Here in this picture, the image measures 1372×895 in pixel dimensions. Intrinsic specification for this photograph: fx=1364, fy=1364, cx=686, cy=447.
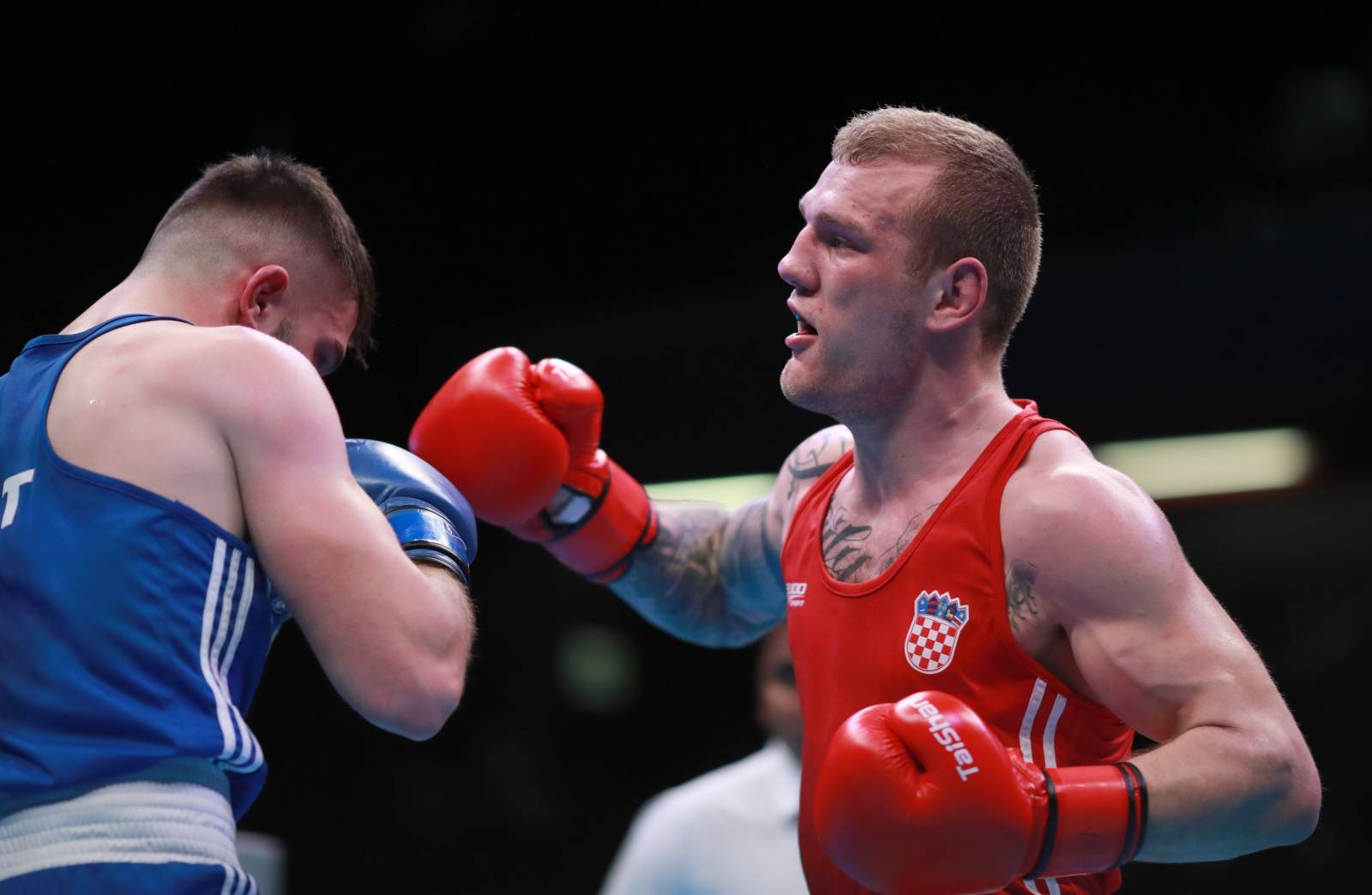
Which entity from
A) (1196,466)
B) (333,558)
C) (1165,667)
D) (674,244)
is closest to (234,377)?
(333,558)

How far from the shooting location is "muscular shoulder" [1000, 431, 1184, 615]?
6.28 feet

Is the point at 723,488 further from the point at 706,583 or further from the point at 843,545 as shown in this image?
the point at 843,545

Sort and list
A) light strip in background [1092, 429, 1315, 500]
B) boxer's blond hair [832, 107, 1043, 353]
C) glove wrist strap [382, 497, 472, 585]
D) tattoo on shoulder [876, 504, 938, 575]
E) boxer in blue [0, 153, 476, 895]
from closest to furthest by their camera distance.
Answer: boxer in blue [0, 153, 476, 895] < glove wrist strap [382, 497, 472, 585] < tattoo on shoulder [876, 504, 938, 575] < boxer's blond hair [832, 107, 1043, 353] < light strip in background [1092, 429, 1315, 500]

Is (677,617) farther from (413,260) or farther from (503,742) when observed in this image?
(503,742)

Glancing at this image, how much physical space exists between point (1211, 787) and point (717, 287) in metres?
5.27

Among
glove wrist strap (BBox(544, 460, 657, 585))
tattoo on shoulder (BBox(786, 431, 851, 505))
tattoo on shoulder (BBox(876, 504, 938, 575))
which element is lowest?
glove wrist strap (BBox(544, 460, 657, 585))

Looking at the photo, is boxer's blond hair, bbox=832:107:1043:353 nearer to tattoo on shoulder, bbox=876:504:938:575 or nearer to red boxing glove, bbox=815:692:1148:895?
tattoo on shoulder, bbox=876:504:938:575

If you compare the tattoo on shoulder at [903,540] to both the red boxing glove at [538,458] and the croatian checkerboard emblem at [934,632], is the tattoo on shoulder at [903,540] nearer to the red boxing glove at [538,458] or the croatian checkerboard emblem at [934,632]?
the croatian checkerboard emblem at [934,632]

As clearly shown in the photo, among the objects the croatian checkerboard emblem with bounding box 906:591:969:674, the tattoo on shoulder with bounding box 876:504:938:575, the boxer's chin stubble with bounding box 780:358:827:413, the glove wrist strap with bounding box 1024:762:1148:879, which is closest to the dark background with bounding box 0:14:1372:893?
the boxer's chin stubble with bounding box 780:358:827:413

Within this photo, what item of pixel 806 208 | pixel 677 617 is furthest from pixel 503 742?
pixel 806 208

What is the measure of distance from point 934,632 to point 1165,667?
33 cm

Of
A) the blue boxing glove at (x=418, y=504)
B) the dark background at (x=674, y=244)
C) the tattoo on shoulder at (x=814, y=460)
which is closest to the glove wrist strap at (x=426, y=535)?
the blue boxing glove at (x=418, y=504)

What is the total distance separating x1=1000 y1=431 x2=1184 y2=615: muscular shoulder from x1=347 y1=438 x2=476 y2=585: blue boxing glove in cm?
81

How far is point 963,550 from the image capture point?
2.06 m
